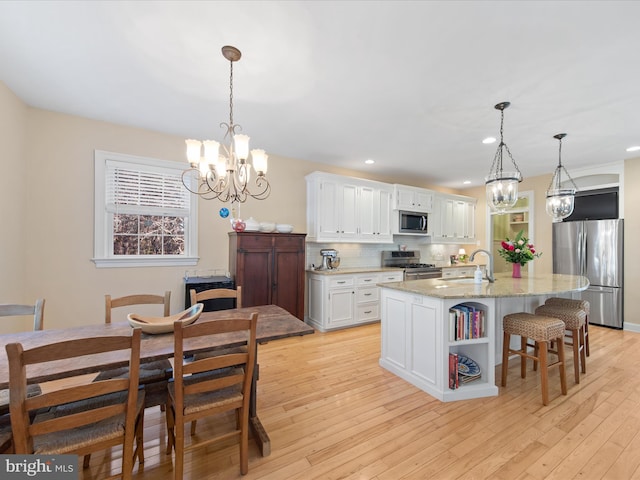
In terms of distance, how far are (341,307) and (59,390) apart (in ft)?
11.3

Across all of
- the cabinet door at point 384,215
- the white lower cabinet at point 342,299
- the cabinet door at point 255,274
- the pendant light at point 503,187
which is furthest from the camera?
the cabinet door at point 384,215

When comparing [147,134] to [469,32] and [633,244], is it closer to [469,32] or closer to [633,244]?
[469,32]

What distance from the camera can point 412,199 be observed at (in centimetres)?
534

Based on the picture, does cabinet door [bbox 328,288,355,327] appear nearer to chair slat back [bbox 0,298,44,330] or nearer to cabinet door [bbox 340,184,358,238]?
cabinet door [bbox 340,184,358,238]

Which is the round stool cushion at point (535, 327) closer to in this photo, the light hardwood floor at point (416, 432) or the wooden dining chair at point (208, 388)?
the light hardwood floor at point (416, 432)

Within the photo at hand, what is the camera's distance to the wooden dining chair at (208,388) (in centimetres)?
136

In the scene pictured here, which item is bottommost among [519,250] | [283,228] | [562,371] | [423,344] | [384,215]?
[562,371]

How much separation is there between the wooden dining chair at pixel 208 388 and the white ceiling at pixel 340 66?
1.85 meters

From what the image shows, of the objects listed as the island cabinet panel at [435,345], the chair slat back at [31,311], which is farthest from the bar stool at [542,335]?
the chair slat back at [31,311]

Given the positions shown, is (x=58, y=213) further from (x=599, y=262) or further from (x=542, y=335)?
(x=599, y=262)

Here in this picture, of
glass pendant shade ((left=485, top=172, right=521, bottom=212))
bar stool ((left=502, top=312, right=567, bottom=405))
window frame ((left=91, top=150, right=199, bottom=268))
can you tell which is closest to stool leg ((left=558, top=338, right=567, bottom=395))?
bar stool ((left=502, top=312, right=567, bottom=405))

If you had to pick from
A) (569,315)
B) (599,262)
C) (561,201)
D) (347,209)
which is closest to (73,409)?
(347,209)

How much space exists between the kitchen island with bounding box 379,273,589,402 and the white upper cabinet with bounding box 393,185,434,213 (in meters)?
2.65

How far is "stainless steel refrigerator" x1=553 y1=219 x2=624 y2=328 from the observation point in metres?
4.34
